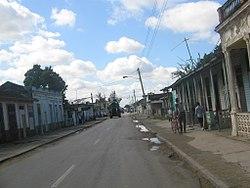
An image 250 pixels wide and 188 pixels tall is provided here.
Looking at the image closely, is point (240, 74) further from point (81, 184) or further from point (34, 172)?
point (81, 184)

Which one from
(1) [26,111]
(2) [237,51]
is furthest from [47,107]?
(2) [237,51]

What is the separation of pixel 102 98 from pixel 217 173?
17996 cm

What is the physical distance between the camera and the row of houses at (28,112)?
43.5 meters

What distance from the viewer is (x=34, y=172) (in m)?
16.3

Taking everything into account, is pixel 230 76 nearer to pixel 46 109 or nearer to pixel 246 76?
pixel 246 76

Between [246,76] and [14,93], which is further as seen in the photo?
[14,93]

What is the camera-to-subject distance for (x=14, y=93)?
1921 inches

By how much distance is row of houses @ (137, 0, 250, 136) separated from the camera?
19.1 meters

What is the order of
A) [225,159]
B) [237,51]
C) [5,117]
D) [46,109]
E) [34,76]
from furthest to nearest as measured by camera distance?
[34,76], [46,109], [5,117], [237,51], [225,159]

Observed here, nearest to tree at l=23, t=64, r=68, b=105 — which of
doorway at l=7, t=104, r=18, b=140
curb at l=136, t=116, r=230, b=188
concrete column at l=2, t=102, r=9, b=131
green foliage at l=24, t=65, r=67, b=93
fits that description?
green foliage at l=24, t=65, r=67, b=93

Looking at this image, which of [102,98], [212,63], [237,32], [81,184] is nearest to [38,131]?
[212,63]

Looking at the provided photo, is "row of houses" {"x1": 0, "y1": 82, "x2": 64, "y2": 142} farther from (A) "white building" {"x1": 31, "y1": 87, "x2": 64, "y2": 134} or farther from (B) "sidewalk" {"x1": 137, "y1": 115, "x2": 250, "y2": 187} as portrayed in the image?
(B) "sidewalk" {"x1": 137, "y1": 115, "x2": 250, "y2": 187}

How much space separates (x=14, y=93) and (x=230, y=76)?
31337mm

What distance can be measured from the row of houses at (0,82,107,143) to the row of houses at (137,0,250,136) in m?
16.3
